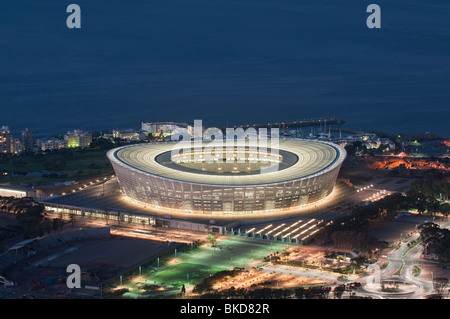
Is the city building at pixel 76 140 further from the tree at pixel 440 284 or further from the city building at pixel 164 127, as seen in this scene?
the tree at pixel 440 284

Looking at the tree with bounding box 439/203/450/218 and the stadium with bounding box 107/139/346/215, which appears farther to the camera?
the tree with bounding box 439/203/450/218

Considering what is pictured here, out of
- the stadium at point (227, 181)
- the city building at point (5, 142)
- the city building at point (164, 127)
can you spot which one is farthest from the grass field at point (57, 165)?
the city building at point (164, 127)

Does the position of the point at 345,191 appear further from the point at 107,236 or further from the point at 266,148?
the point at 107,236

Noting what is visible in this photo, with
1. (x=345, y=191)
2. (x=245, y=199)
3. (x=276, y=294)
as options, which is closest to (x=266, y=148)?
(x=345, y=191)

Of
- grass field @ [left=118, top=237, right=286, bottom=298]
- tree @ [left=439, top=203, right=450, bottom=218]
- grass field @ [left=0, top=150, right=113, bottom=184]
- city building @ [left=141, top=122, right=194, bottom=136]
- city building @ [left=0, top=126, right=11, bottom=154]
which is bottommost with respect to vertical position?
grass field @ [left=118, top=237, right=286, bottom=298]

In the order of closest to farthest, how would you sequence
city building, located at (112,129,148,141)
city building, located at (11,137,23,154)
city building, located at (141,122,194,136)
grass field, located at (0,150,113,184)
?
grass field, located at (0,150,113,184) < city building, located at (11,137,23,154) < city building, located at (112,129,148,141) < city building, located at (141,122,194,136)

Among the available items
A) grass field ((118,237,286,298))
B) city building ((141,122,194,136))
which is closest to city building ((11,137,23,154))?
city building ((141,122,194,136))

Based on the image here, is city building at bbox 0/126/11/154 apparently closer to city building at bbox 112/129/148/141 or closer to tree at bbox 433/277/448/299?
city building at bbox 112/129/148/141
